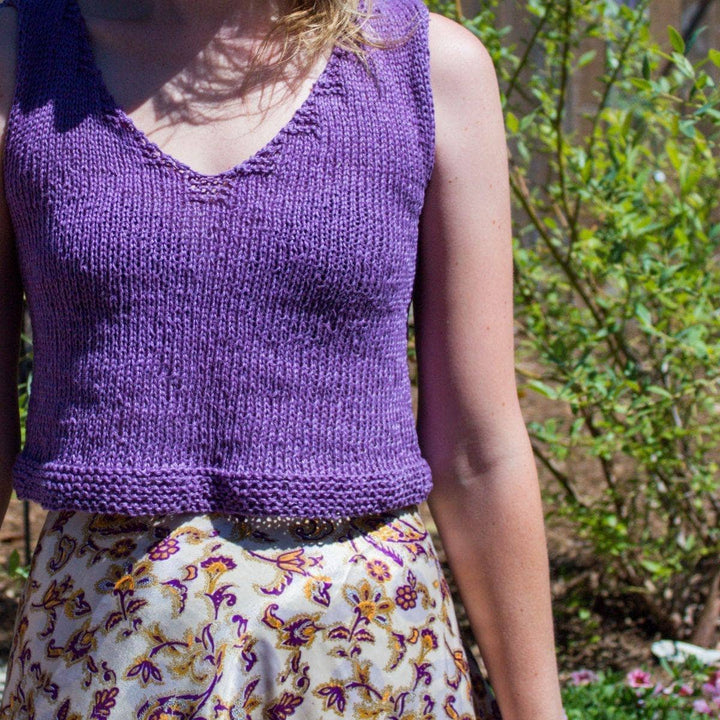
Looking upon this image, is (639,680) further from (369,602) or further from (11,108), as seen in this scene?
(11,108)

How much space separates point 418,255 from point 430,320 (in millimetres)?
81

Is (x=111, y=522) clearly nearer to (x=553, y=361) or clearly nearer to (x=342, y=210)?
(x=342, y=210)

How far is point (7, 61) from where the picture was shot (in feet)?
3.86

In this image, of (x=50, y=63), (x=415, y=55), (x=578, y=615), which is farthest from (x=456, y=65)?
(x=578, y=615)

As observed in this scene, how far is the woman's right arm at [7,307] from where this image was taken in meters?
1.17

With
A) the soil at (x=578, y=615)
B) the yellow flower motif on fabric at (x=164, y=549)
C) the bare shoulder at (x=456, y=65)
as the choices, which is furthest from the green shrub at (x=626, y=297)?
the yellow flower motif on fabric at (x=164, y=549)

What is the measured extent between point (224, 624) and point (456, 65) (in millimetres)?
682

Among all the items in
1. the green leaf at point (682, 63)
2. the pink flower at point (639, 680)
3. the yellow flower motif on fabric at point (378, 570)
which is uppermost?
the green leaf at point (682, 63)

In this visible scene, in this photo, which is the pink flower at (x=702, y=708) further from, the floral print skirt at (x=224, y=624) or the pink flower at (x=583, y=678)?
the floral print skirt at (x=224, y=624)

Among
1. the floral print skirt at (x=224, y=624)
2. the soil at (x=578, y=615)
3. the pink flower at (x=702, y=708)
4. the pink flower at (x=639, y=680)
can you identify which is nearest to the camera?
the floral print skirt at (x=224, y=624)

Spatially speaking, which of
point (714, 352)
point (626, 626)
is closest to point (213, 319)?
point (714, 352)

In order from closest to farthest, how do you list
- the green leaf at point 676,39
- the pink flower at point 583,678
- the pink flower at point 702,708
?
the green leaf at point 676,39, the pink flower at point 702,708, the pink flower at point 583,678

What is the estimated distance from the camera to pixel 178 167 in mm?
1127

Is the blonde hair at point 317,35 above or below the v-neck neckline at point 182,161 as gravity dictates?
above
